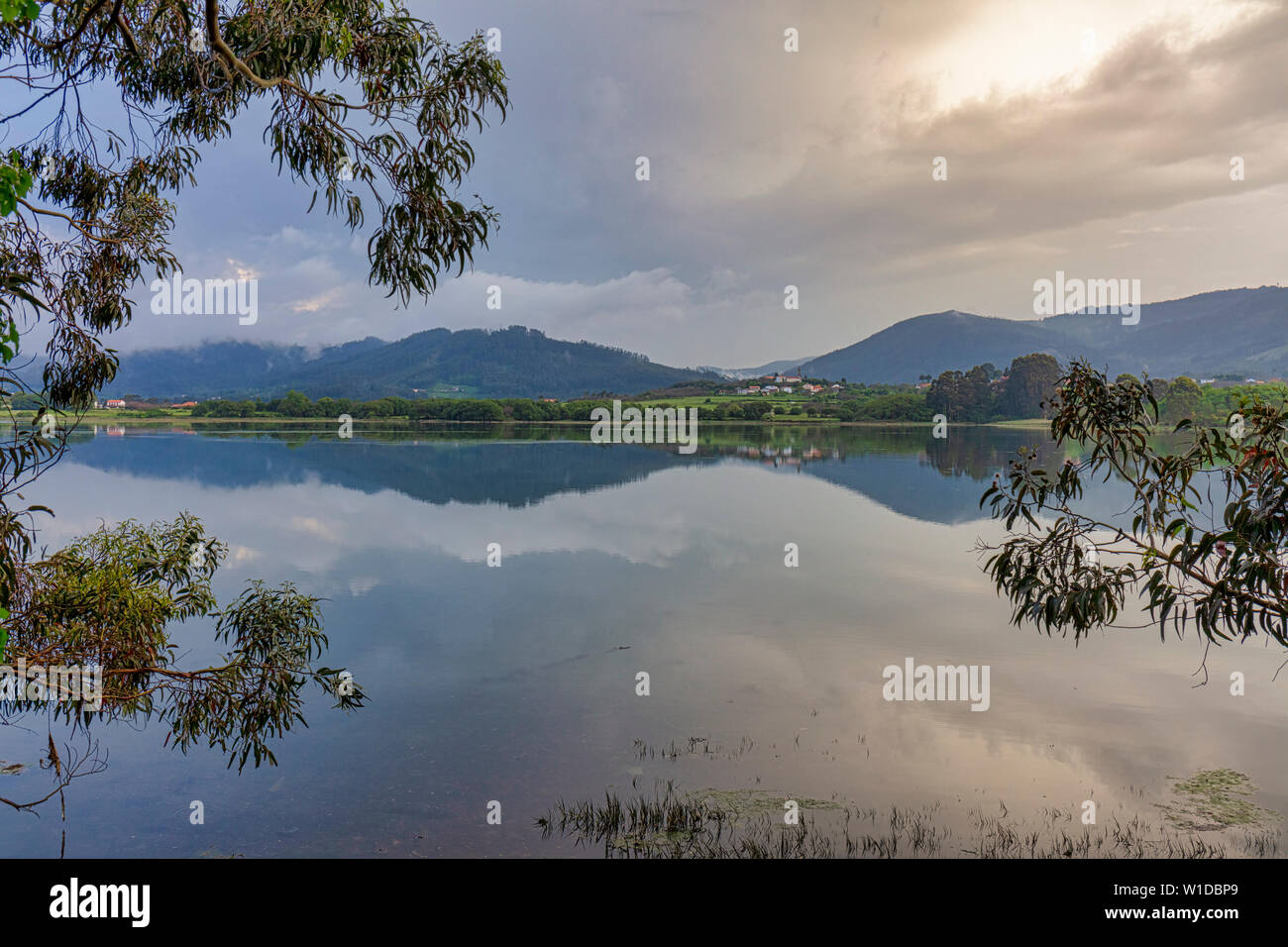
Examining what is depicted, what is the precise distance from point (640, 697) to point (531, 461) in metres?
33.9

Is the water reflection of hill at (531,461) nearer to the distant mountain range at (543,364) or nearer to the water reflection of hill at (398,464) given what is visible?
the water reflection of hill at (398,464)

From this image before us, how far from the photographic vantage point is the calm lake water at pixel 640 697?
646 cm

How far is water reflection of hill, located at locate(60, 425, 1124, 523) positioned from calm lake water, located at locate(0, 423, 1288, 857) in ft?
22.0

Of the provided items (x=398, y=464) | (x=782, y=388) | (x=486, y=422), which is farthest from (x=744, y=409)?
(x=398, y=464)

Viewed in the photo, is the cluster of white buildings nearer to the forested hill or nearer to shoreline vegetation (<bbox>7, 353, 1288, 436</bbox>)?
shoreline vegetation (<bbox>7, 353, 1288, 436</bbox>)

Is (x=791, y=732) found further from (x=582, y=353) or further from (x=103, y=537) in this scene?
(x=582, y=353)

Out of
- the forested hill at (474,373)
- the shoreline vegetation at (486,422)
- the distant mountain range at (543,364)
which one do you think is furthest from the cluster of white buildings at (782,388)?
the distant mountain range at (543,364)

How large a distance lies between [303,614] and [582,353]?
15753 centimetres

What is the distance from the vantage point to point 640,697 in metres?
9.16

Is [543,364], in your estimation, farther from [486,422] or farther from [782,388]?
[486,422]

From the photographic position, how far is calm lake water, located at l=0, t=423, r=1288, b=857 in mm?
6465

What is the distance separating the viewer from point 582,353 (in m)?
161

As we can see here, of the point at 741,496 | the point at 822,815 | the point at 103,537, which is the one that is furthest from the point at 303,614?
the point at 741,496
